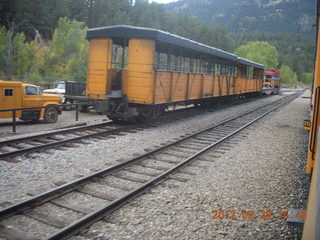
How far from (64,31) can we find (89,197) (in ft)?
98.3

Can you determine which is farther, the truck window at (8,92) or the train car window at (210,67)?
the train car window at (210,67)

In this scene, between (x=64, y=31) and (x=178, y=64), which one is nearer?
(x=178, y=64)

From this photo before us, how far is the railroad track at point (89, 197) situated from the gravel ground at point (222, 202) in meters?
0.19

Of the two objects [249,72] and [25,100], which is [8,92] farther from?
[249,72]

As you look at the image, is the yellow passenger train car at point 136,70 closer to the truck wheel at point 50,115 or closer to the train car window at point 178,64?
the train car window at point 178,64

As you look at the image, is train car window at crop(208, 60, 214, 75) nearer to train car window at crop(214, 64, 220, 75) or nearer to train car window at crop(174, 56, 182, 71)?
train car window at crop(214, 64, 220, 75)

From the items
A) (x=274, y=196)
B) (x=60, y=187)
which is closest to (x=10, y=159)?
(x=60, y=187)

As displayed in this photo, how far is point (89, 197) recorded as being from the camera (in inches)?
198

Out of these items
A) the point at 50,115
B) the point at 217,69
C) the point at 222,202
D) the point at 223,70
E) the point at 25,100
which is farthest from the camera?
the point at 223,70

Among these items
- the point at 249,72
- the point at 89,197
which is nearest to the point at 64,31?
the point at 249,72

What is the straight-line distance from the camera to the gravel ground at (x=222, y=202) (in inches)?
→ 162

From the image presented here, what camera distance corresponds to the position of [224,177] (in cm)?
637

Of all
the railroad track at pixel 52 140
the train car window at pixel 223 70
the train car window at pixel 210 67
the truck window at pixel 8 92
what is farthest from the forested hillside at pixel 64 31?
the railroad track at pixel 52 140

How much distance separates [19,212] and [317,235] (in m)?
3.97
